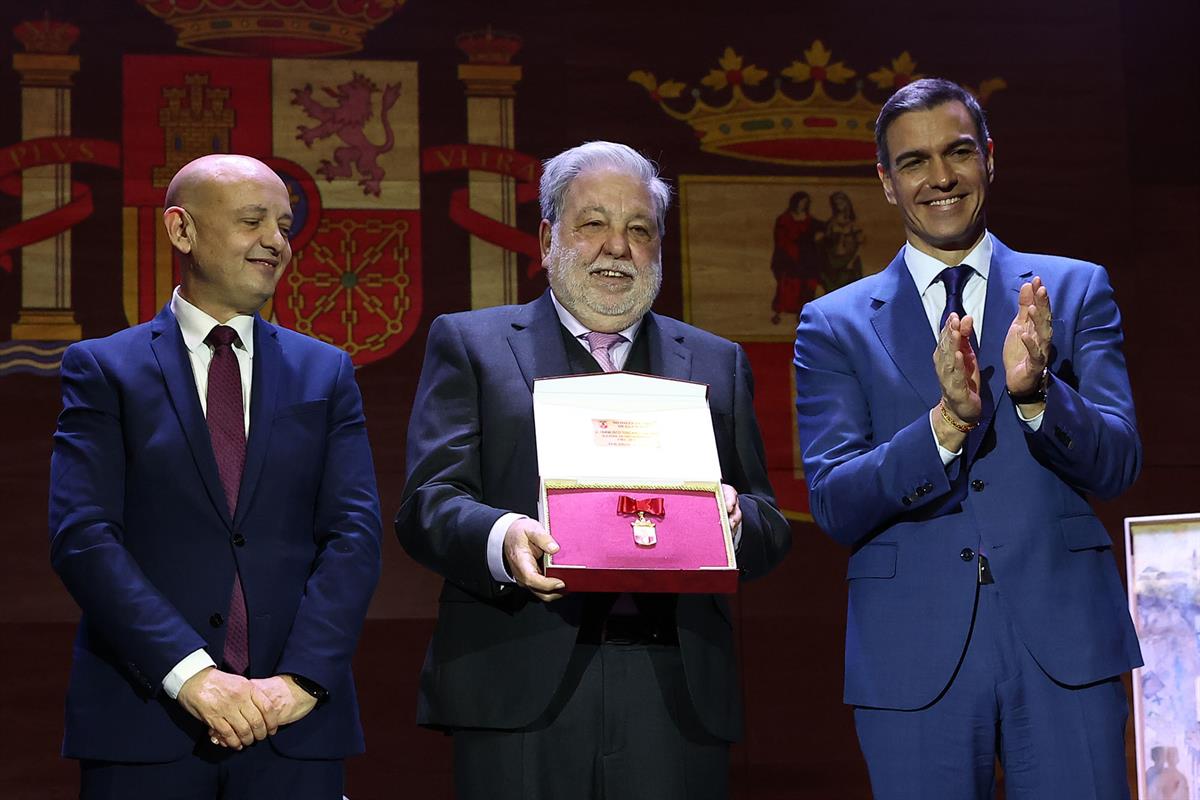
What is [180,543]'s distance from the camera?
2326mm

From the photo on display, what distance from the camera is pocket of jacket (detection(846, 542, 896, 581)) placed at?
2.29 m

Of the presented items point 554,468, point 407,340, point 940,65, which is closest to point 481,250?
point 407,340

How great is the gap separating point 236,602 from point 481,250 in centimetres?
251

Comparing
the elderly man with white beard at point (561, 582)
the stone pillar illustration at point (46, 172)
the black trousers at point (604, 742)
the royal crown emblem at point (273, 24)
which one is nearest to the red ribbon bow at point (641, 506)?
the elderly man with white beard at point (561, 582)

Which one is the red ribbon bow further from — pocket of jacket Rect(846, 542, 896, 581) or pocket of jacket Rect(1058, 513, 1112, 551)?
pocket of jacket Rect(1058, 513, 1112, 551)

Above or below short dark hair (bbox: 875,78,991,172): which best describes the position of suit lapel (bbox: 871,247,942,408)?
below

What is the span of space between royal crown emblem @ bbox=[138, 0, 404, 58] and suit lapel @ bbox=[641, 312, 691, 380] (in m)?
2.52

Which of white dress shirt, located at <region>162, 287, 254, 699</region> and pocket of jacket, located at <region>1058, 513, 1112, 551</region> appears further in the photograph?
white dress shirt, located at <region>162, 287, 254, 699</region>

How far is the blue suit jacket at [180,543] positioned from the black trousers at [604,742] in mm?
286

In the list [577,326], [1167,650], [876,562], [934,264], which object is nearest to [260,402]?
[577,326]

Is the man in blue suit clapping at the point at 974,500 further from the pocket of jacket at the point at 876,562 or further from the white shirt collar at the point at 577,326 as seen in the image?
the white shirt collar at the point at 577,326

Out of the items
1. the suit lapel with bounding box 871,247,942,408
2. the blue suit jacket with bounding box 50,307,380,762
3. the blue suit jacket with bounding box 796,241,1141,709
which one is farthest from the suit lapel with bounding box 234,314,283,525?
the suit lapel with bounding box 871,247,942,408

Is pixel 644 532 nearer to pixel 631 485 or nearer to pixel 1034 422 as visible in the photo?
pixel 631 485

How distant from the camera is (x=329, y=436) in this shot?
8.29 ft
